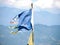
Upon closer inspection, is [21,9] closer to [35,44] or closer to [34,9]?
[34,9]

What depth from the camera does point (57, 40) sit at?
85.2 inches

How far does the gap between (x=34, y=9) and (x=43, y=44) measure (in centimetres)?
49

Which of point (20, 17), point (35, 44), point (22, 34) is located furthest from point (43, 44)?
point (20, 17)

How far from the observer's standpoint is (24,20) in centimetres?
219

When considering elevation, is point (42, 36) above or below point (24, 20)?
below

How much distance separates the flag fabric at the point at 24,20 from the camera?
2.17 meters

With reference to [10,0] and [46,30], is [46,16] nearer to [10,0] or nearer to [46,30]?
[46,30]

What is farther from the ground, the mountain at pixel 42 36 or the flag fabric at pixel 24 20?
the flag fabric at pixel 24 20

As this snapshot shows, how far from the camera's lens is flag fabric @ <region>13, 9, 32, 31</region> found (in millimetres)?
2174

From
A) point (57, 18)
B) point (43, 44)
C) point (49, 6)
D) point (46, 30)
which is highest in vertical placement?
point (49, 6)

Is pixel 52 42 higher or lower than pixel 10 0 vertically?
lower

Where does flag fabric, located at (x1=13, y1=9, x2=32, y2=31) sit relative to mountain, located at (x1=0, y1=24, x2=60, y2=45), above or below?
above

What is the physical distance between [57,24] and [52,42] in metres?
0.25

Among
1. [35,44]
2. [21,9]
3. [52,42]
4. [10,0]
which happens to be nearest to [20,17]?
[21,9]
